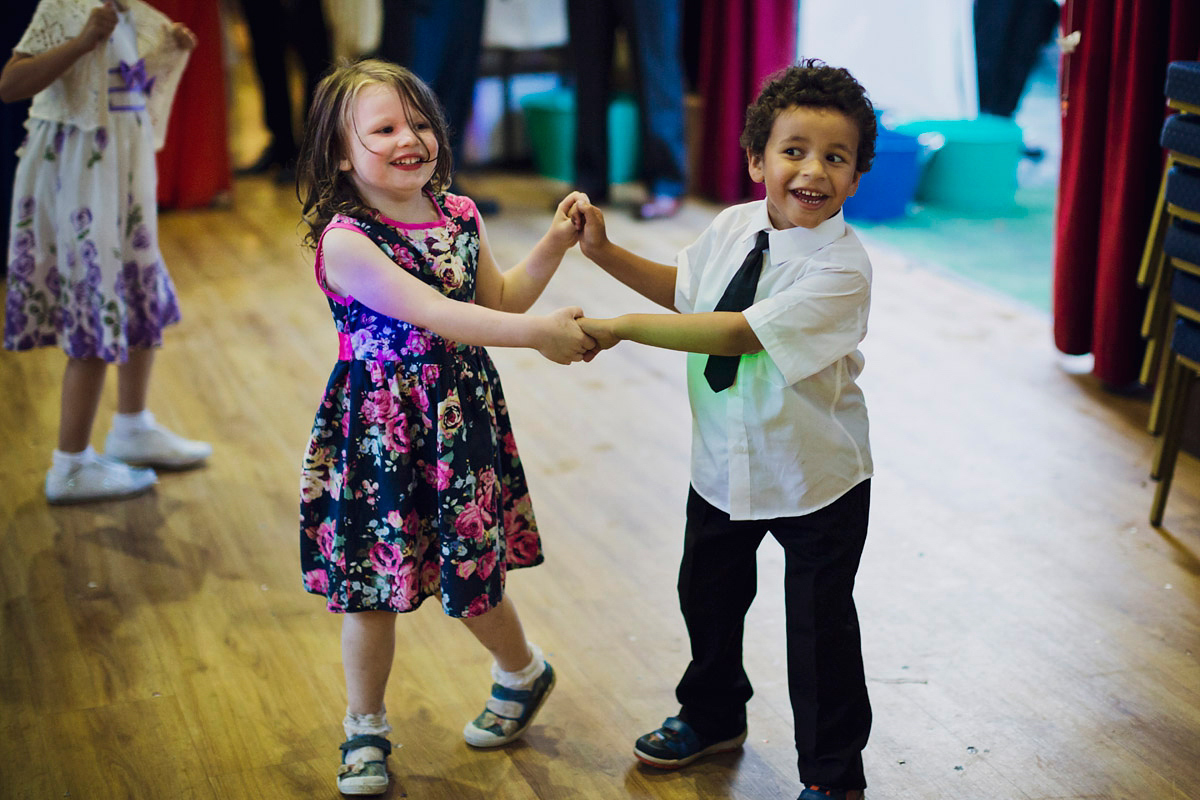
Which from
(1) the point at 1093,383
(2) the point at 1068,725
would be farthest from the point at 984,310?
(2) the point at 1068,725

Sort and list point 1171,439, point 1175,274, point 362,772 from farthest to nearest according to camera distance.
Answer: point 1171,439
point 1175,274
point 362,772

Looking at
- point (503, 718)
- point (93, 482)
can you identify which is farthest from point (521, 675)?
point (93, 482)

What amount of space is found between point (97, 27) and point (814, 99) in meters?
1.33

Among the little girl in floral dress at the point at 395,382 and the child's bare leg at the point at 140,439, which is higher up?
the little girl in floral dress at the point at 395,382

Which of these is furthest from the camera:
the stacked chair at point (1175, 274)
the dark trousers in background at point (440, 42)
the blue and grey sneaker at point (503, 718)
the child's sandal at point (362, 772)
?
the dark trousers in background at point (440, 42)

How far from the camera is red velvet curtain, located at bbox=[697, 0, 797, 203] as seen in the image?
417 centimetres

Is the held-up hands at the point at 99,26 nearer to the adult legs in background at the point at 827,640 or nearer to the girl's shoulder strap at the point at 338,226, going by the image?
the girl's shoulder strap at the point at 338,226

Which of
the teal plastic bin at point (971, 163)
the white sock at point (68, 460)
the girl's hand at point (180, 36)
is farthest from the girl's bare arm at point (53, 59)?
the teal plastic bin at point (971, 163)

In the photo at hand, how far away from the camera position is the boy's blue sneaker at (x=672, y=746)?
1.53m

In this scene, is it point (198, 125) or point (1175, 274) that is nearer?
point (1175, 274)

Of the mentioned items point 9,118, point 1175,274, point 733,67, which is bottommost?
point 1175,274

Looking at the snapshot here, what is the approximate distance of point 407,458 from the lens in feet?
4.63

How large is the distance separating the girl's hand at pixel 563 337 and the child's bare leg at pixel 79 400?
4.06 feet

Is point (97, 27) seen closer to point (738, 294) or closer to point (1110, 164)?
point (738, 294)
